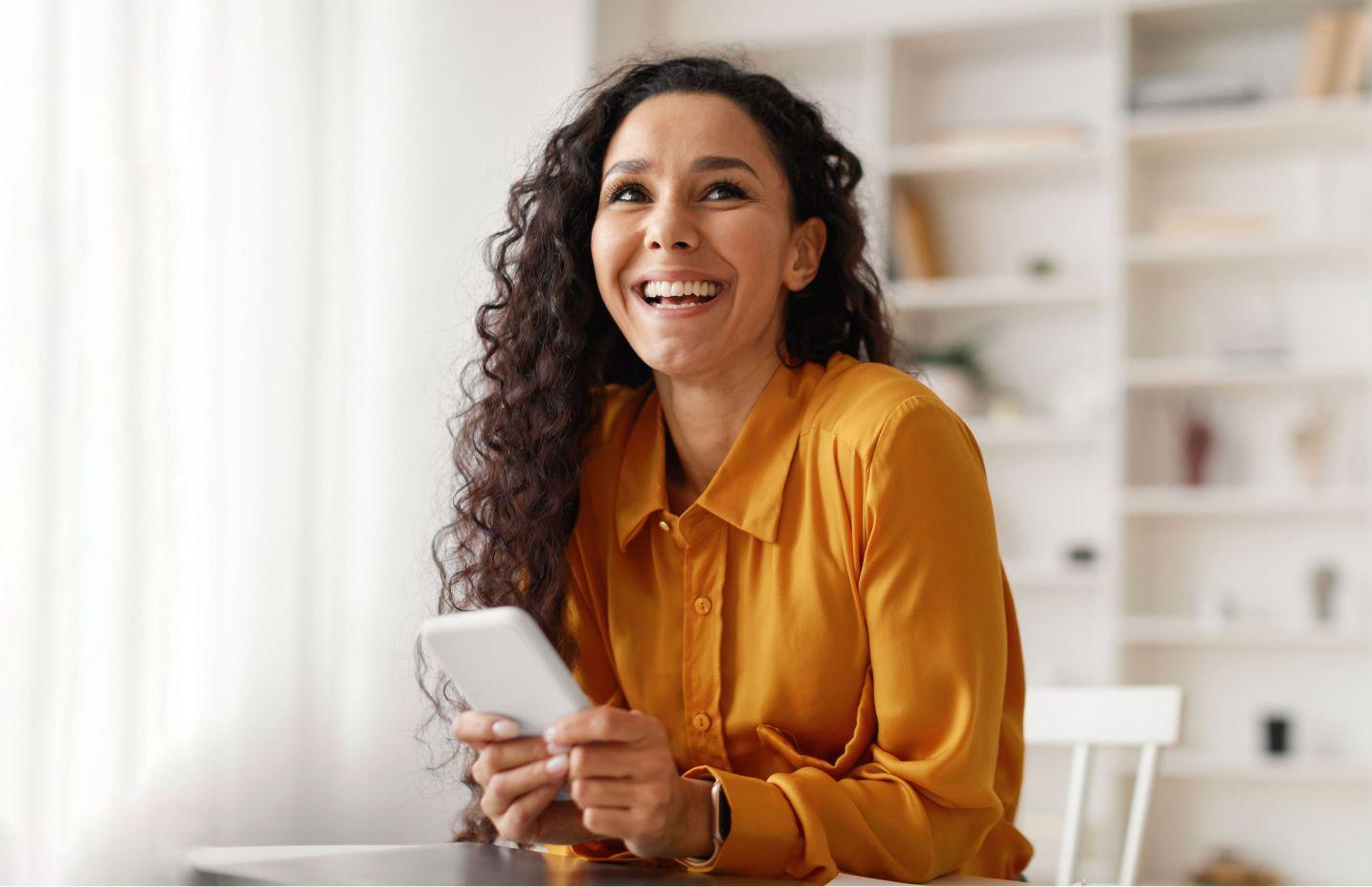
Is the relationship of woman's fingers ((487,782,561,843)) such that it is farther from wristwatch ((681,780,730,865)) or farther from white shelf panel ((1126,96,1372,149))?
white shelf panel ((1126,96,1372,149))

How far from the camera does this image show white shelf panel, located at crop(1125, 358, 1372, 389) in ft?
12.5

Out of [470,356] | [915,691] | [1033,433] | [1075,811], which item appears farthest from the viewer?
[1033,433]

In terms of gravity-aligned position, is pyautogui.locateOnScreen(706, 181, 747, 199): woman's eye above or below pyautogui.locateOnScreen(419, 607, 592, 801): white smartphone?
above

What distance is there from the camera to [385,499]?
346 centimetres

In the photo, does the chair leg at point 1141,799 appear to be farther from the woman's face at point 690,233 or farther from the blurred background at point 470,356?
the blurred background at point 470,356

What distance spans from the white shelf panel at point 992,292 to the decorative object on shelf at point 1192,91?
534 millimetres

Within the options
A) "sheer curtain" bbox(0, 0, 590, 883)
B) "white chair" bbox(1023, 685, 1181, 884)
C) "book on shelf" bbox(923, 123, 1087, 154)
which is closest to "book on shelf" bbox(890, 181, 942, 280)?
"book on shelf" bbox(923, 123, 1087, 154)

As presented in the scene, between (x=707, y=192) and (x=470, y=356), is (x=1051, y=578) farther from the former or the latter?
(x=707, y=192)

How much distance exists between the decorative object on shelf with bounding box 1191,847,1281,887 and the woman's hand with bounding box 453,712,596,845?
3.23 m

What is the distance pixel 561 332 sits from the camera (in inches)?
62.3

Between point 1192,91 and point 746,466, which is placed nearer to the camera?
point 746,466

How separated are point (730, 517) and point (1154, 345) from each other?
308cm

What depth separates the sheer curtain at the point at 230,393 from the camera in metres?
2.26

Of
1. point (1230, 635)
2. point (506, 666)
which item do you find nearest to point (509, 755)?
point (506, 666)
